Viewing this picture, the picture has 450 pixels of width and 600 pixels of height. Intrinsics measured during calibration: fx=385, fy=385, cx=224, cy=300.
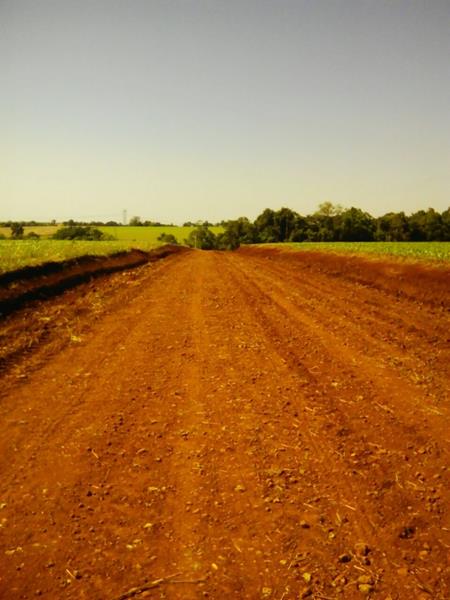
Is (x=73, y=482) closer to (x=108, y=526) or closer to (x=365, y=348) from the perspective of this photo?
(x=108, y=526)

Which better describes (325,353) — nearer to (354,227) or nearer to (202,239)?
(354,227)

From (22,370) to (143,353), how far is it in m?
2.03

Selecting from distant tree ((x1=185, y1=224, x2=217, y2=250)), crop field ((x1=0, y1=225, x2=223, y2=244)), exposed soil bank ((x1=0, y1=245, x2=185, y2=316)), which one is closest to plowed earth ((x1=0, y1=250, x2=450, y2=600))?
exposed soil bank ((x1=0, y1=245, x2=185, y2=316))

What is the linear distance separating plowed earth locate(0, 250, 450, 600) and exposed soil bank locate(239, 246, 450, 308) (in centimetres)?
650

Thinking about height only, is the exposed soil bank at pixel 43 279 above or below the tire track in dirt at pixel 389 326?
above

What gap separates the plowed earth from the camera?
109 inches

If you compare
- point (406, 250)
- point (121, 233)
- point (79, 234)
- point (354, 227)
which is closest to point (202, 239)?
point (121, 233)

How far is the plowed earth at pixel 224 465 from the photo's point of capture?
9.12 feet

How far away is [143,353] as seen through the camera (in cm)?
728

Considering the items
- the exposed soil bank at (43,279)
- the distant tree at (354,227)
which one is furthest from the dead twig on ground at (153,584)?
the distant tree at (354,227)

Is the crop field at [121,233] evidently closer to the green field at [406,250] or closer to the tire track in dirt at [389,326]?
the green field at [406,250]

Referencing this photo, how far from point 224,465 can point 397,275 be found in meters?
15.7

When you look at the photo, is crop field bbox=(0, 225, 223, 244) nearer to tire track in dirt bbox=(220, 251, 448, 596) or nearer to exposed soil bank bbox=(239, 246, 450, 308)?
exposed soil bank bbox=(239, 246, 450, 308)

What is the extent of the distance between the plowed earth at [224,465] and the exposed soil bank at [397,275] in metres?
6.50
